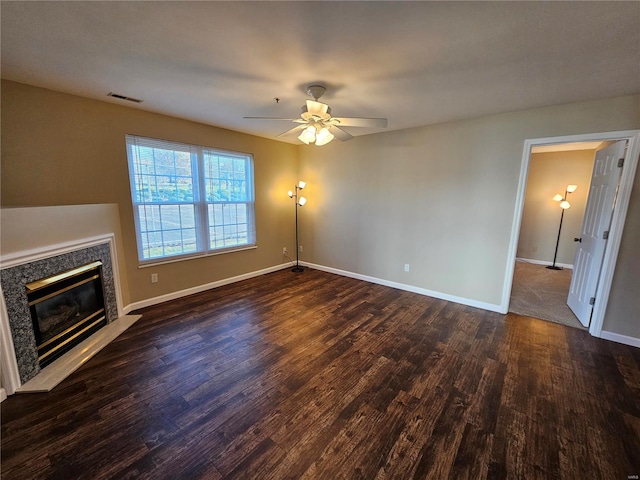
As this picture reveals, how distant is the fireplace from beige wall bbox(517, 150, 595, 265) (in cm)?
799

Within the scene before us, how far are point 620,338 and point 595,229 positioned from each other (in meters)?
1.21

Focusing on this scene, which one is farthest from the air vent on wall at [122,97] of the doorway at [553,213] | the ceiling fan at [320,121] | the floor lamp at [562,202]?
the floor lamp at [562,202]

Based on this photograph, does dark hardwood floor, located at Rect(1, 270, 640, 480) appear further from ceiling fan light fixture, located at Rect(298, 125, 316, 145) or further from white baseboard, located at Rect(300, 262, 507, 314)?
ceiling fan light fixture, located at Rect(298, 125, 316, 145)

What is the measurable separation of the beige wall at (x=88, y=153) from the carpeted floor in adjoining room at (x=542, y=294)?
4548 mm

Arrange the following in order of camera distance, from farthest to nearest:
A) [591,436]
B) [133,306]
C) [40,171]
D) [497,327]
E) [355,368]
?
1. [133,306]
2. [497,327]
3. [40,171]
4. [355,368]
5. [591,436]

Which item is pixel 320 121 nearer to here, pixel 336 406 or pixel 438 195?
pixel 438 195

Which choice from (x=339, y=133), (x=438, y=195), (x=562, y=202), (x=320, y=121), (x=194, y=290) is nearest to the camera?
(x=320, y=121)

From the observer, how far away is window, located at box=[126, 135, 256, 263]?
10.8 ft

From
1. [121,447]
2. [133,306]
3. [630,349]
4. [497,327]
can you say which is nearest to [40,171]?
[133,306]

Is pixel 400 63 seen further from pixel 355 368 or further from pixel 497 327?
pixel 497 327

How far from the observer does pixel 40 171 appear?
252cm

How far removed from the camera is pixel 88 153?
280cm

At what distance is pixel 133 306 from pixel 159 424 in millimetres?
2143

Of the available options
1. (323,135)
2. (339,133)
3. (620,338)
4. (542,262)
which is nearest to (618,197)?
(620,338)
